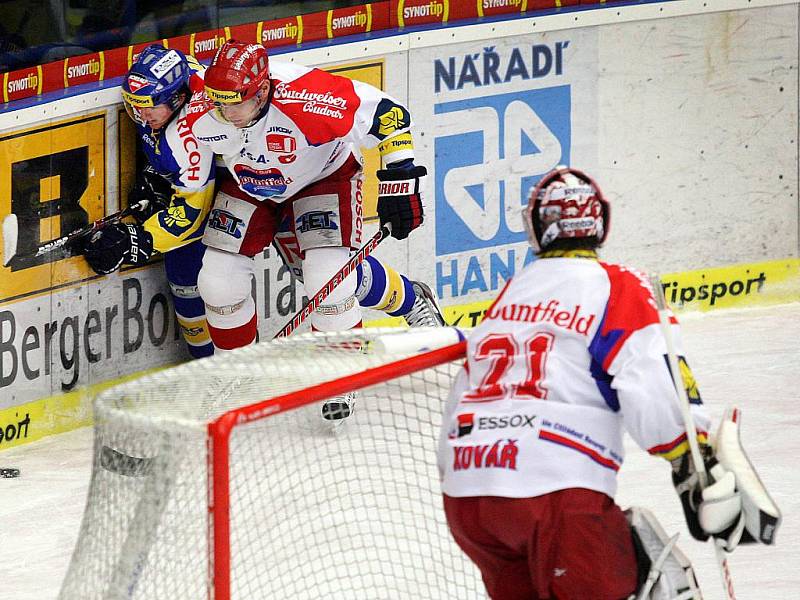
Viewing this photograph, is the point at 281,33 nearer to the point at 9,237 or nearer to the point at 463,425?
the point at 9,237

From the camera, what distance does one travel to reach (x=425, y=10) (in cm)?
586

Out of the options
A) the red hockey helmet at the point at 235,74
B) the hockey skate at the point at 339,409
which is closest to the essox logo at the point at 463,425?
the hockey skate at the point at 339,409

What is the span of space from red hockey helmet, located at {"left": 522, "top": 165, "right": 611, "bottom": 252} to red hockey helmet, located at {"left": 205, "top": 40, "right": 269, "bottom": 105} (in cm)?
181

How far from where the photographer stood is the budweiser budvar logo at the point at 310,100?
479 cm

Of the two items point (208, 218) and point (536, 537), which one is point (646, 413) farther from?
point (208, 218)

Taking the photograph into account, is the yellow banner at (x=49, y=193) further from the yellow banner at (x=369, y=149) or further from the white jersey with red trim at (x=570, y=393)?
the white jersey with red trim at (x=570, y=393)

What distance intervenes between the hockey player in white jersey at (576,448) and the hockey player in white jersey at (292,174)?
178 cm

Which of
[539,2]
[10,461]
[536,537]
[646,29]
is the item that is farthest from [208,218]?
[536,537]

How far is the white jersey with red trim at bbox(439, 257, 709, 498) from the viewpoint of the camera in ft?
8.83

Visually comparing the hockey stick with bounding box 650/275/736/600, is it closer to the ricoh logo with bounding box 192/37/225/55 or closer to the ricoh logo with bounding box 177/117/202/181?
the ricoh logo with bounding box 177/117/202/181

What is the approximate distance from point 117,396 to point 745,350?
3634 mm

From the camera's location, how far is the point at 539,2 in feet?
20.1

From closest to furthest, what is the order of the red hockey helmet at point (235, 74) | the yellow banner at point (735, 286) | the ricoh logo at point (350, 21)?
the red hockey helmet at point (235, 74)
the ricoh logo at point (350, 21)
the yellow banner at point (735, 286)

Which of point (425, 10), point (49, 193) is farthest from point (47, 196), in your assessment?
point (425, 10)
